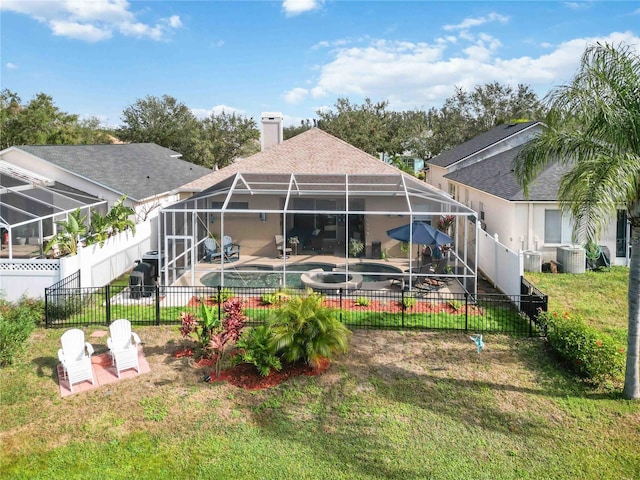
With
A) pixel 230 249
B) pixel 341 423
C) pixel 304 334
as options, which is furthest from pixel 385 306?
pixel 230 249

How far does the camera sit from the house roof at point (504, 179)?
69.2 feet

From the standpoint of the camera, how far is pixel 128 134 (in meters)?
→ 59.7

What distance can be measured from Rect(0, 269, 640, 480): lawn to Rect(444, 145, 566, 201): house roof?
25.5 ft

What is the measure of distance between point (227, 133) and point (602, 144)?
49.4 meters

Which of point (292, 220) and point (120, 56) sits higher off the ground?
point (120, 56)

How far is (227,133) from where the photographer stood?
55500 millimetres

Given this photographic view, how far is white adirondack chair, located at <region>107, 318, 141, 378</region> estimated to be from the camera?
11.0 m

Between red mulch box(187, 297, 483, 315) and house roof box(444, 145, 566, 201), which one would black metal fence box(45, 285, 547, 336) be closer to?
red mulch box(187, 297, 483, 315)

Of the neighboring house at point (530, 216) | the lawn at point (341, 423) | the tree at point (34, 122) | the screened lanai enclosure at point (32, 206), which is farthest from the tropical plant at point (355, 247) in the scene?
the tree at point (34, 122)

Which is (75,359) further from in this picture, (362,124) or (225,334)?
(362,124)

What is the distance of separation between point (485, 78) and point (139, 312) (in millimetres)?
63936

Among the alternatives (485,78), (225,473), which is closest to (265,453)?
(225,473)

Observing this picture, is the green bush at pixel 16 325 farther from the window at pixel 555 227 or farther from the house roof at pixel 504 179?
the window at pixel 555 227

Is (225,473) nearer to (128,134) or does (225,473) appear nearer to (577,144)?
(577,144)
